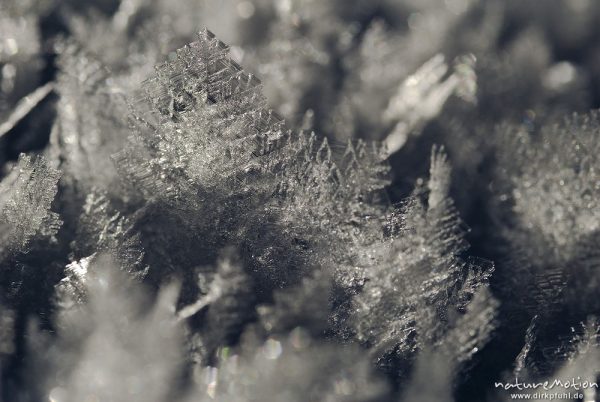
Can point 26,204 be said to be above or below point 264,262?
above

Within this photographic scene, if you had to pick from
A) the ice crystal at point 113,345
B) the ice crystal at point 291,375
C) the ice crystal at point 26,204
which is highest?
the ice crystal at point 26,204

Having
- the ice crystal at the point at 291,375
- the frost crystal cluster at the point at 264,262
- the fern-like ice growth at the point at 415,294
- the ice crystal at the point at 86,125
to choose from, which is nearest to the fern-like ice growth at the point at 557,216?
the frost crystal cluster at the point at 264,262

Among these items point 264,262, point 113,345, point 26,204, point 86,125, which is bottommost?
point 113,345

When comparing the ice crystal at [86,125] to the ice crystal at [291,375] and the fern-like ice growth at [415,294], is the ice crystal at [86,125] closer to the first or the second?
the ice crystal at [291,375]

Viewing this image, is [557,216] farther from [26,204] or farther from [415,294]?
[26,204]

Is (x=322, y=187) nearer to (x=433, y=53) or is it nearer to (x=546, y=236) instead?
(x=546, y=236)

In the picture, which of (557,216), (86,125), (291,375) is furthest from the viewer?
(86,125)

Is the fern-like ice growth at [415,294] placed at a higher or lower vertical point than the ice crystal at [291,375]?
higher

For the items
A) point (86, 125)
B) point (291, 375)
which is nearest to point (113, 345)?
point (291, 375)

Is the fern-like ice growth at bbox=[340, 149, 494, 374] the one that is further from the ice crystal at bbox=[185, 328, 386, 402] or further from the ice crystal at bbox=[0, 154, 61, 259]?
the ice crystal at bbox=[0, 154, 61, 259]

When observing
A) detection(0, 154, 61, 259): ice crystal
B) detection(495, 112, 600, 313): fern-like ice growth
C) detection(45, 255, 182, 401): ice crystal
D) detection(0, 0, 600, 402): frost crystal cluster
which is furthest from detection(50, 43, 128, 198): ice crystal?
detection(495, 112, 600, 313): fern-like ice growth

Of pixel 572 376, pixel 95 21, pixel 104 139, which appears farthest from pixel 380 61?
pixel 572 376
